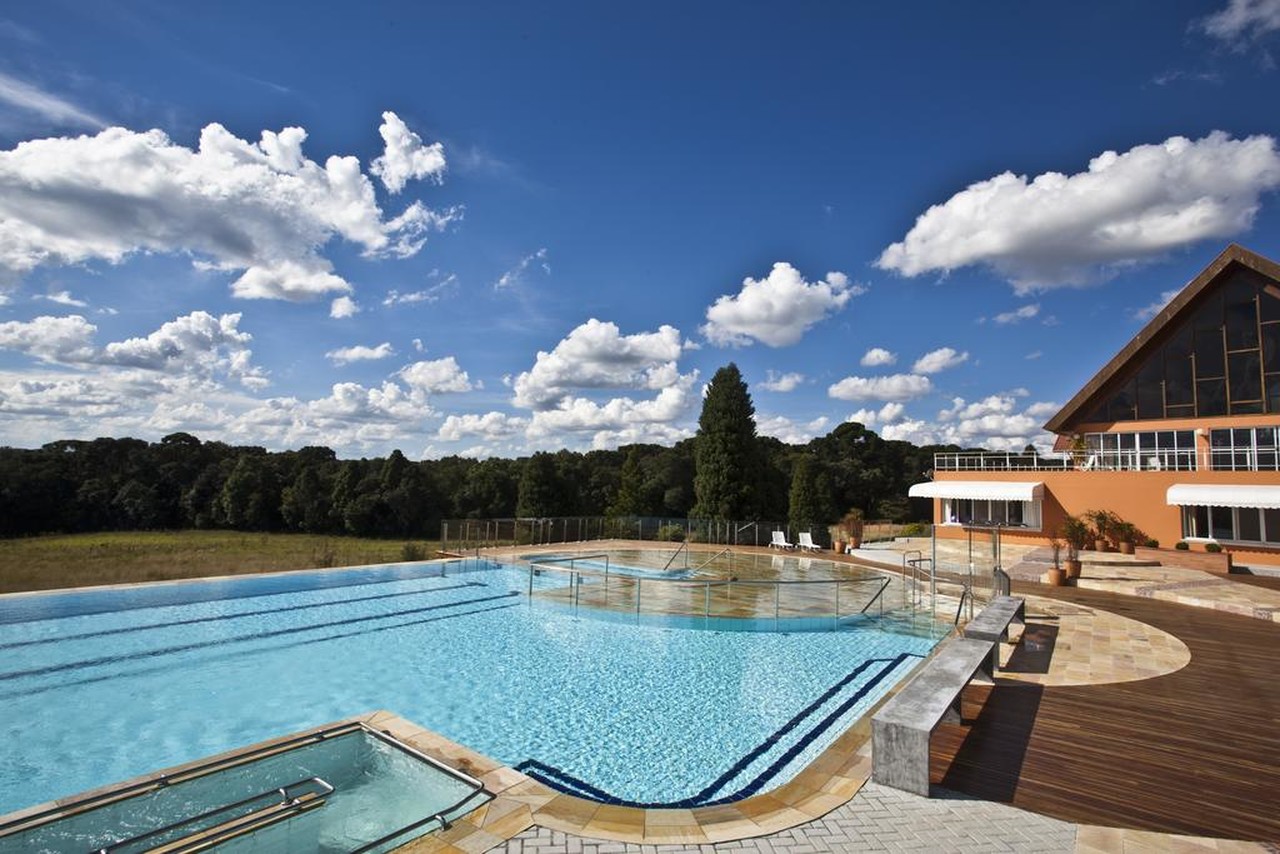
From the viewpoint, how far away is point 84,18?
10141mm

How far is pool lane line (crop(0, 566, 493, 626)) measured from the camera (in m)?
15.5

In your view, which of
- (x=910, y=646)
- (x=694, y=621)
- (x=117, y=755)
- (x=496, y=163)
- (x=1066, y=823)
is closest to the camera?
(x=1066, y=823)

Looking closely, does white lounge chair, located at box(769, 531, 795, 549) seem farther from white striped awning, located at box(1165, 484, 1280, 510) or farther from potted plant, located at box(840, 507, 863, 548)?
white striped awning, located at box(1165, 484, 1280, 510)

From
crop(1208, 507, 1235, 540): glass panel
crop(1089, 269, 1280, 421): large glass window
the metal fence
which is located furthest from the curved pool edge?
crop(1089, 269, 1280, 421): large glass window

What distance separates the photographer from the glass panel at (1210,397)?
24656 mm

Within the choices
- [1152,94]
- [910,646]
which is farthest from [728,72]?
[910,646]

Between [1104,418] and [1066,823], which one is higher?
[1104,418]

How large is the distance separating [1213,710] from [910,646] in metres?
5.55

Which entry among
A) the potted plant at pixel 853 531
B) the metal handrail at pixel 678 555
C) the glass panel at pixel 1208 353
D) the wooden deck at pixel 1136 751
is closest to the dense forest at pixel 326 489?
the potted plant at pixel 853 531

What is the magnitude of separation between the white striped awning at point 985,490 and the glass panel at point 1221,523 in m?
5.24

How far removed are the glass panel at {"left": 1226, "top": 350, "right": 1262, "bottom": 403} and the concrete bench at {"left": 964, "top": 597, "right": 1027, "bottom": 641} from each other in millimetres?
20829

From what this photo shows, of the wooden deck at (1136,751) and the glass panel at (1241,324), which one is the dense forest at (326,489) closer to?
the glass panel at (1241,324)

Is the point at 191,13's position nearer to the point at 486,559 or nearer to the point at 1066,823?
the point at 1066,823

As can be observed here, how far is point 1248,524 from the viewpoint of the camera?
875 inches
